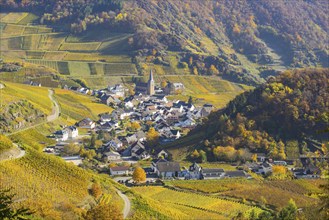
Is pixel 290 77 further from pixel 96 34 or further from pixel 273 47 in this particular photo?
pixel 273 47

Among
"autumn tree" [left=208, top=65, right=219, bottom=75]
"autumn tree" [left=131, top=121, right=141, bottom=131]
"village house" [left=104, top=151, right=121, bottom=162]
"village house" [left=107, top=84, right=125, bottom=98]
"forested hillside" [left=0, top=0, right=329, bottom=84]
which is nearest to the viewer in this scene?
"village house" [left=104, top=151, right=121, bottom=162]

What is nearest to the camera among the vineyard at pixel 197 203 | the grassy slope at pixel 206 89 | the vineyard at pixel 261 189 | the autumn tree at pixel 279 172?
the vineyard at pixel 197 203

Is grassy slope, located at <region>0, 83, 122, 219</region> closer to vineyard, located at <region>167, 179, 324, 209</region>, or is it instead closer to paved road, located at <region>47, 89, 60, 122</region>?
vineyard, located at <region>167, 179, 324, 209</region>

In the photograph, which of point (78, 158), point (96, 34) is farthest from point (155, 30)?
point (78, 158)

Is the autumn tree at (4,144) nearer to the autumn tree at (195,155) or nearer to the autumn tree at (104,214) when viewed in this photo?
the autumn tree at (104,214)

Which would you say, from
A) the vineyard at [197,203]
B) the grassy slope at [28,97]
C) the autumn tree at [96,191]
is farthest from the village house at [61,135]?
the autumn tree at [96,191]

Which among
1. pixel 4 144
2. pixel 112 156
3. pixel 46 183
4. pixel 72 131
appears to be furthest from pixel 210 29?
pixel 46 183

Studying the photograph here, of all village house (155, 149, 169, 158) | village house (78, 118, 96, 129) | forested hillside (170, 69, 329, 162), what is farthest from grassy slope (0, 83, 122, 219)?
village house (78, 118, 96, 129)
